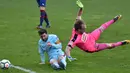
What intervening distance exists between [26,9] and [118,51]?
9510 mm

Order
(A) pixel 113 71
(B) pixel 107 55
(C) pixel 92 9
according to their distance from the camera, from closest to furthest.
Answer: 1. (A) pixel 113 71
2. (B) pixel 107 55
3. (C) pixel 92 9

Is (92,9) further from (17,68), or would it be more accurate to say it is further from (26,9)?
(17,68)

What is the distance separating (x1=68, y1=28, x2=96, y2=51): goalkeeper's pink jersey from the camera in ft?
34.1

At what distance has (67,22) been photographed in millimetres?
17203

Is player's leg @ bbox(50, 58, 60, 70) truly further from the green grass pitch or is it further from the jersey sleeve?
the jersey sleeve

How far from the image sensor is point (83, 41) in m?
10.5

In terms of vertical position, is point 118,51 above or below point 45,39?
below

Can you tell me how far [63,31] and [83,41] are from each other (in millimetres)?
4891

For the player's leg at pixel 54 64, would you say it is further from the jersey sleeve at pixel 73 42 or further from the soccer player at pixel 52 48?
the jersey sleeve at pixel 73 42

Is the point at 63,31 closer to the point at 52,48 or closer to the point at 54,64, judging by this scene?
the point at 52,48

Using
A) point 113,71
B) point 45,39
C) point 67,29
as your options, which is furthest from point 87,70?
point 67,29

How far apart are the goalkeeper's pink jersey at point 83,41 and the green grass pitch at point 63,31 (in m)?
0.44

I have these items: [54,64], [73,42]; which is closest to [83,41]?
[73,42]

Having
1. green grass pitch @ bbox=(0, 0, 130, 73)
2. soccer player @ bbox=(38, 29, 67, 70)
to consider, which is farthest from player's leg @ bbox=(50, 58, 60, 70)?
green grass pitch @ bbox=(0, 0, 130, 73)
